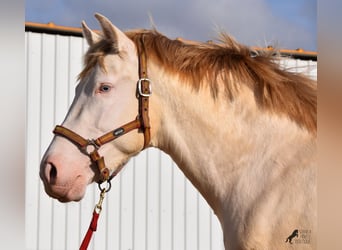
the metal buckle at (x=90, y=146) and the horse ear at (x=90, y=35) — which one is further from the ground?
the horse ear at (x=90, y=35)

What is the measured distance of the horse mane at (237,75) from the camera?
253 cm

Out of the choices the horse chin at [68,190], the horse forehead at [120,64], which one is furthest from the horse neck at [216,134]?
the horse chin at [68,190]

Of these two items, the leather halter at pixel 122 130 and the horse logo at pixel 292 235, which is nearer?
the horse logo at pixel 292 235

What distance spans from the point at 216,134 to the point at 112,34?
0.68 metres

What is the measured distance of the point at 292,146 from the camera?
247 centimetres

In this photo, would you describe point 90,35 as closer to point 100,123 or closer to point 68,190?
point 100,123

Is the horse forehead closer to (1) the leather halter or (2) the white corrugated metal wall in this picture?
(1) the leather halter

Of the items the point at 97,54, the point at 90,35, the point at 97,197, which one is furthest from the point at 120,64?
the point at 97,197

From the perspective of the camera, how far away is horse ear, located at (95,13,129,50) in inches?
97.4

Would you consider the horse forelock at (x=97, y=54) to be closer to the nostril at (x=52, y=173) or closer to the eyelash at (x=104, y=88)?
the eyelash at (x=104, y=88)
